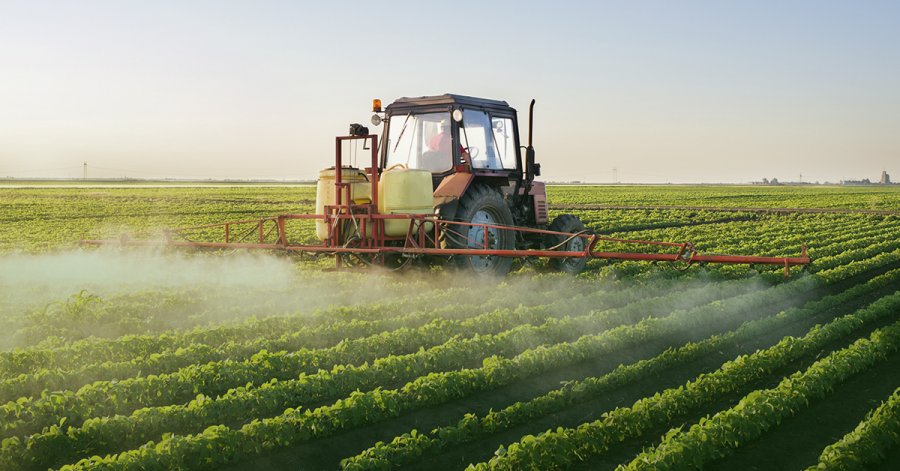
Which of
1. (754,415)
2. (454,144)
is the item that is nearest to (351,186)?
(454,144)

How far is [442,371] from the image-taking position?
6965 mm

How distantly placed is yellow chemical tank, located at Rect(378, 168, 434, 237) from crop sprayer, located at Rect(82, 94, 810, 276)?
1 cm

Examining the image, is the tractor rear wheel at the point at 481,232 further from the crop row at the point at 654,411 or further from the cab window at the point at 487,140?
the crop row at the point at 654,411

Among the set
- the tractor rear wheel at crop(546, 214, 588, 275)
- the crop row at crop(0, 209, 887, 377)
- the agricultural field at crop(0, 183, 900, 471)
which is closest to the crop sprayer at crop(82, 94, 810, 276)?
the tractor rear wheel at crop(546, 214, 588, 275)

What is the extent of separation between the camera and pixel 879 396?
21.1 ft

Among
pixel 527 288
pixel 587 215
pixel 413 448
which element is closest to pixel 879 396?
pixel 413 448

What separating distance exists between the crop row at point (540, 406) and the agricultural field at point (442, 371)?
2 cm

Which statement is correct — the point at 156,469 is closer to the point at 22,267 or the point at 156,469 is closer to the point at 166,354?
the point at 166,354

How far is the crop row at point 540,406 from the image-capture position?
194 inches

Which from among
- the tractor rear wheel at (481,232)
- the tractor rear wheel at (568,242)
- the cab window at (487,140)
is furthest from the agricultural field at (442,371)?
the cab window at (487,140)

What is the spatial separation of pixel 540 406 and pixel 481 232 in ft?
15.8

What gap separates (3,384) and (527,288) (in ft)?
21.4

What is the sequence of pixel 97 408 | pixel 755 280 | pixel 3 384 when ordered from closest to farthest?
pixel 97 408, pixel 3 384, pixel 755 280

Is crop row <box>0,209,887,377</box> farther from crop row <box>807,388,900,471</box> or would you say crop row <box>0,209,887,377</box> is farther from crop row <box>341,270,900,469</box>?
crop row <box>807,388,900,471</box>
